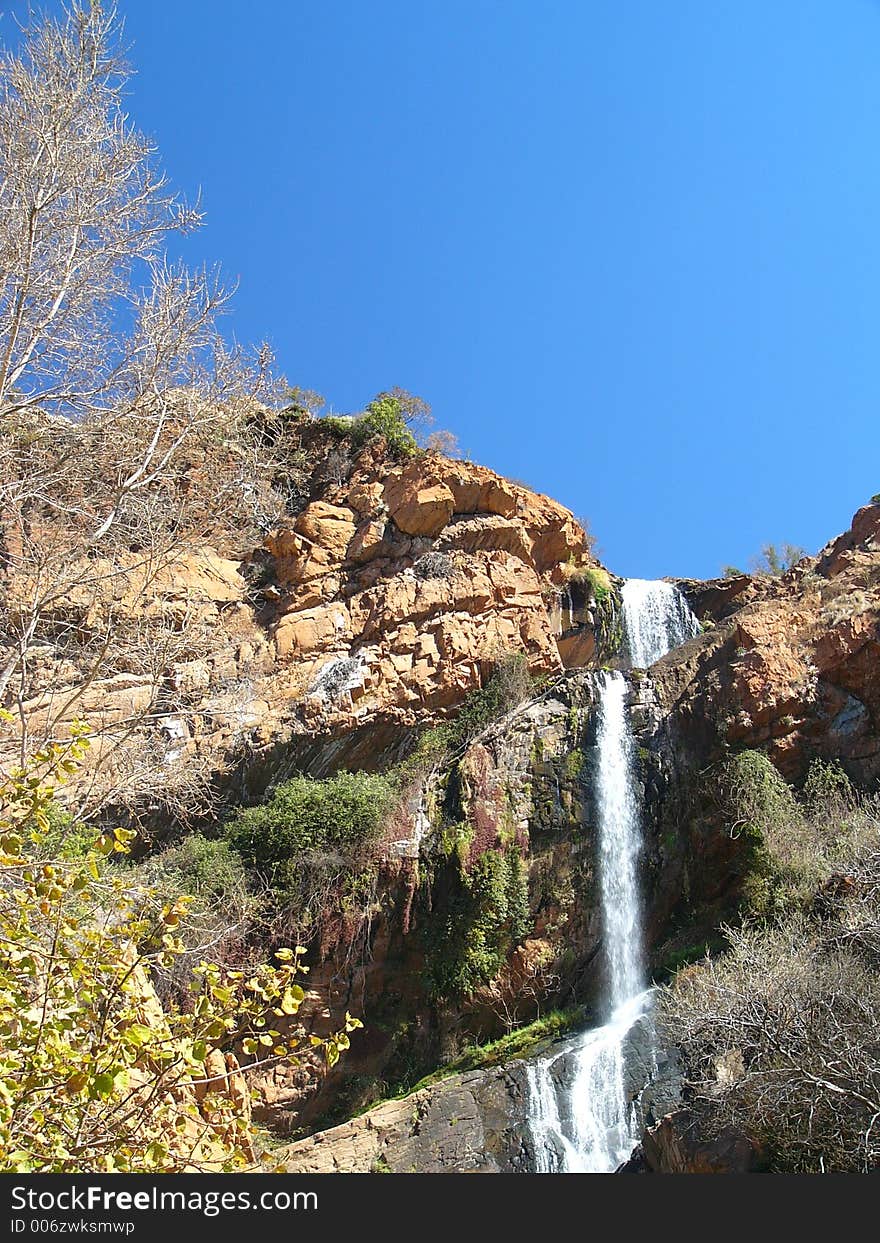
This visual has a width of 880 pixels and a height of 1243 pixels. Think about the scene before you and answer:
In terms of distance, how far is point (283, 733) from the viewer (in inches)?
781

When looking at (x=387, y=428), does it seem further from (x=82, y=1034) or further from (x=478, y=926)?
(x=82, y=1034)

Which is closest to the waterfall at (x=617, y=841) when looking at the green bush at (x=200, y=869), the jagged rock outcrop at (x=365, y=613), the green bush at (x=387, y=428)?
the jagged rock outcrop at (x=365, y=613)

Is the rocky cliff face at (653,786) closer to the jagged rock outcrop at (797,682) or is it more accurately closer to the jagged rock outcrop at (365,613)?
the jagged rock outcrop at (797,682)

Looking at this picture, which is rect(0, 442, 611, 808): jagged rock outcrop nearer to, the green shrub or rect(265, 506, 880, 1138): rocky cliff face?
the green shrub

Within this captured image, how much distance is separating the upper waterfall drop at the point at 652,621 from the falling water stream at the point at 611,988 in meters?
0.03

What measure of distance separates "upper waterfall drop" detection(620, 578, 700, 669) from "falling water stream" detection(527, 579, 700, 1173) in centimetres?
3

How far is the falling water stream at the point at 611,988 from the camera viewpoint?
1347 cm

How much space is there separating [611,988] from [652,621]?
11159 millimetres

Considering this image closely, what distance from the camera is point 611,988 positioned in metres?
16.8

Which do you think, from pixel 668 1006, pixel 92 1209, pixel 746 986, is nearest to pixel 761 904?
pixel 668 1006

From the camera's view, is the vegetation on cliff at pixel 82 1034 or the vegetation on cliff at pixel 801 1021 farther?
the vegetation on cliff at pixel 801 1021

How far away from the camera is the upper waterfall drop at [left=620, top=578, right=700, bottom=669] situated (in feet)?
81.1

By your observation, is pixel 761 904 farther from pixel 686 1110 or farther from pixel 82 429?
pixel 82 429

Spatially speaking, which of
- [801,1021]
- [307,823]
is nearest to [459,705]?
[307,823]
